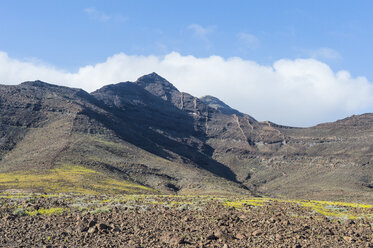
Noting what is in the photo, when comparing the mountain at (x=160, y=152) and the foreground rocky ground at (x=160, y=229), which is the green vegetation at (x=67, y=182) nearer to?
the mountain at (x=160, y=152)

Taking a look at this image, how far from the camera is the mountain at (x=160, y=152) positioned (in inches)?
3327

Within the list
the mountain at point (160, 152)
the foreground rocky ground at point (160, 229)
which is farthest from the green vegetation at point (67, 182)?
the foreground rocky ground at point (160, 229)

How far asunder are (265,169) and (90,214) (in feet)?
412

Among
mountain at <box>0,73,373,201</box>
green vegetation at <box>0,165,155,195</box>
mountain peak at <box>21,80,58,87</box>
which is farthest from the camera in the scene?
mountain peak at <box>21,80,58,87</box>

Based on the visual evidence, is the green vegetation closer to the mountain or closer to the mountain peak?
the mountain

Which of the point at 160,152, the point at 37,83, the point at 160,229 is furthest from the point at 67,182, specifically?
the point at 37,83

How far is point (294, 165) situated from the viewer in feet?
467

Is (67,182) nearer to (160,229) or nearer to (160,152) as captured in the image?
(160,229)

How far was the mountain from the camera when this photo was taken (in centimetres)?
8450

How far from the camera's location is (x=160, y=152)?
133875 mm

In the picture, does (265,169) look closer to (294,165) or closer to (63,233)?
(294,165)

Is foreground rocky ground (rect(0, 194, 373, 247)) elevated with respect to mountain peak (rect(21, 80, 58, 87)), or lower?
lower

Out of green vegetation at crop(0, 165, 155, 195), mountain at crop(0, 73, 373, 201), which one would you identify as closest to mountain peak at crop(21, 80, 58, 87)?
mountain at crop(0, 73, 373, 201)

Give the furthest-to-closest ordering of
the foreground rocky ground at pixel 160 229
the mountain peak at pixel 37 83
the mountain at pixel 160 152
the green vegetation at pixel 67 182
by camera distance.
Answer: the mountain peak at pixel 37 83 → the mountain at pixel 160 152 → the green vegetation at pixel 67 182 → the foreground rocky ground at pixel 160 229
